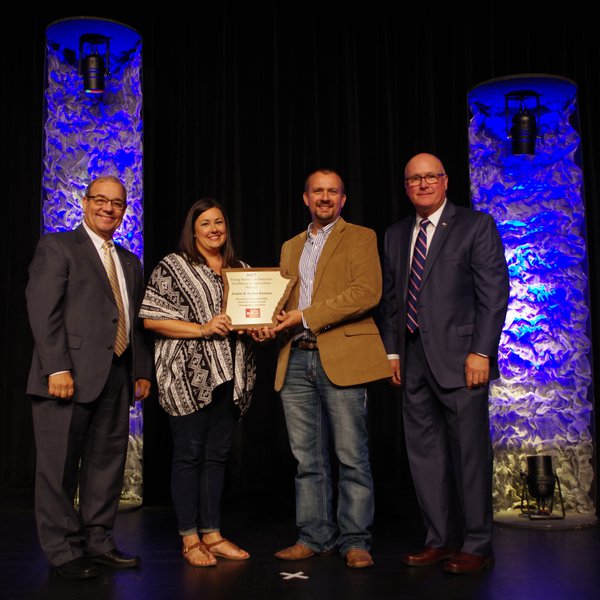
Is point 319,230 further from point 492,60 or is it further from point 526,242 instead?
point 492,60

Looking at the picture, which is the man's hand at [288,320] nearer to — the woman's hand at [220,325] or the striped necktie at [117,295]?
the woman's hand at [220,325]

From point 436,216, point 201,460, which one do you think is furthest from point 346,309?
point 201,460

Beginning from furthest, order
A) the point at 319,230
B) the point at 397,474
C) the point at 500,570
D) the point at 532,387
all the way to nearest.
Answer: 1. the point at 397,474
2. the point at 532,387
3. the point at 319,230
4. the point at 500,570

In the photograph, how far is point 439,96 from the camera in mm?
5312

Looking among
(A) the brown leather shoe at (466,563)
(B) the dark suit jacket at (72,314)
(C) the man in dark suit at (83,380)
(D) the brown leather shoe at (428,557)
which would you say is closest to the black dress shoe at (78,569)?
(C) the man in dark suit at (83,380)

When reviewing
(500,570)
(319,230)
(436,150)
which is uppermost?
(436,150)

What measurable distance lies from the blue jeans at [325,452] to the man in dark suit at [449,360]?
0.24 meters

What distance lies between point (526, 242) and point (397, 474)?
72.8 inches

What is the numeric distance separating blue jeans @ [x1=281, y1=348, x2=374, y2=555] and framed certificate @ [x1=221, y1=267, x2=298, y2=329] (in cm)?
24

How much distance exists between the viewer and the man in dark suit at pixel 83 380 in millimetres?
3109

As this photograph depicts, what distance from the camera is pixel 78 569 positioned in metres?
3.07

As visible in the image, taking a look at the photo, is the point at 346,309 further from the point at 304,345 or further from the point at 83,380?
the point at 83,380

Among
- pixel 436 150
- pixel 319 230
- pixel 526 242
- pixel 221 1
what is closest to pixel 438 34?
pixel 436 150

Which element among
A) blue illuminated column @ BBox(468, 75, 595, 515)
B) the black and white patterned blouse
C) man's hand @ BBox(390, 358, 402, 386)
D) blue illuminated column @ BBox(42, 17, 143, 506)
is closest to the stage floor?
blue illuminated column @ BBox(468, 75, 595, 515)
